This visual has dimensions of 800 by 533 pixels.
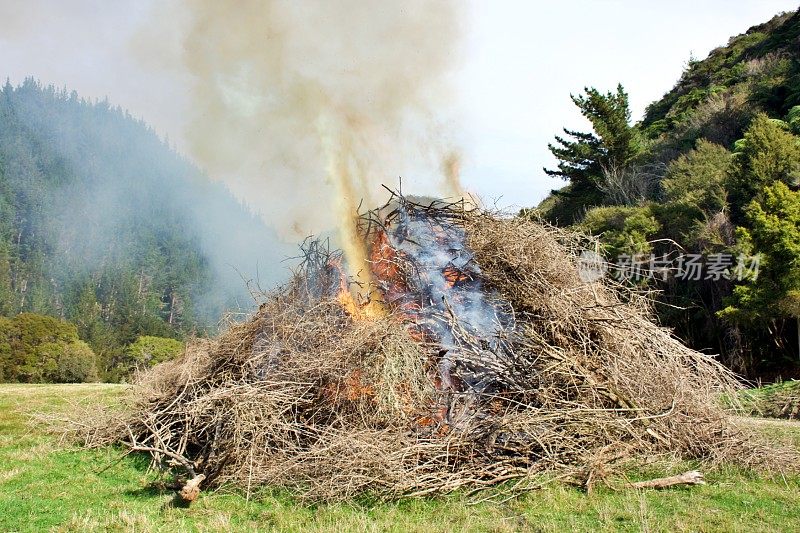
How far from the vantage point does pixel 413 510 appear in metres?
5.70

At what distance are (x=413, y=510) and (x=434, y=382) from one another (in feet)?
7.30

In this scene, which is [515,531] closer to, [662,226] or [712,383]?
[712,383]

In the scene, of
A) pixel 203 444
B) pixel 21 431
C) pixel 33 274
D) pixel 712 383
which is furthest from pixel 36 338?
pixel 33 274

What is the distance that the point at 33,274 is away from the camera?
131 m

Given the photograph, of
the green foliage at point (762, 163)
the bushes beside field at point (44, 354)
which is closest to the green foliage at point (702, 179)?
the green foliage at point (762, 163)

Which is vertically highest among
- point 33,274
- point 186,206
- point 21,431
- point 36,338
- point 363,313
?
point 186,206

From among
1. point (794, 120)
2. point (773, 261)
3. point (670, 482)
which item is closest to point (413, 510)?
point (670, 482)

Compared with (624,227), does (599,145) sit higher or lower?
higher

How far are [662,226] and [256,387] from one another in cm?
2325

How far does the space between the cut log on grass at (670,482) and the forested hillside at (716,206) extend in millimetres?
2963

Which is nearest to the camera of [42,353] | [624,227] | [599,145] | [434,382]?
[434,382]

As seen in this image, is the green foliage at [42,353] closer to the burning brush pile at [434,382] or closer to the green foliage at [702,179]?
the green foliage at [702,179]

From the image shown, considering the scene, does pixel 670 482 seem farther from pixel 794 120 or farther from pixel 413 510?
pixel 794 120

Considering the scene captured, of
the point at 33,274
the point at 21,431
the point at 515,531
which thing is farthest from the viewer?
the point at 33,274
